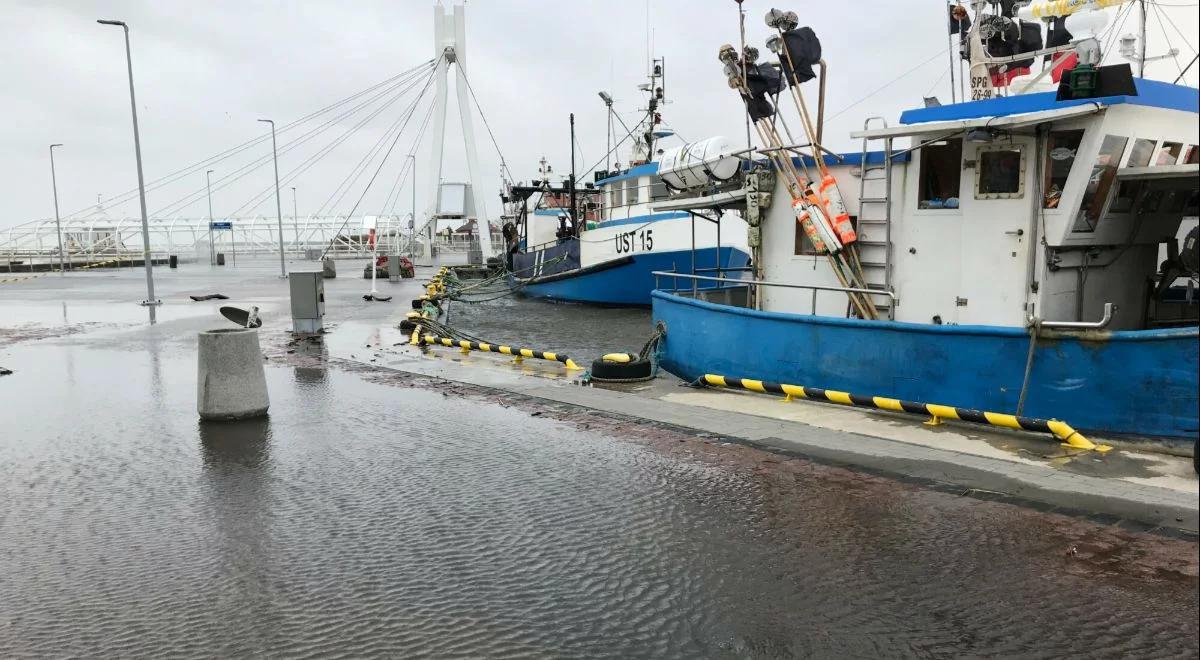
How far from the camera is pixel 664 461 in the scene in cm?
784

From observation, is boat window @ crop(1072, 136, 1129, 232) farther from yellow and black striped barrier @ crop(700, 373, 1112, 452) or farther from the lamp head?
yellow and black striped barrier @ crop(700, 373, 1112, 452)

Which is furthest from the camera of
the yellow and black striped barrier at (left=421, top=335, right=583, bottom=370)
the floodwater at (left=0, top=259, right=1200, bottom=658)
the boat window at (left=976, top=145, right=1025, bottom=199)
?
the yellow and black striped barrier at (left=421, top=335, right=583, bottom=370)

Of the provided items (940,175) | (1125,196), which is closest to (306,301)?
(940,175)

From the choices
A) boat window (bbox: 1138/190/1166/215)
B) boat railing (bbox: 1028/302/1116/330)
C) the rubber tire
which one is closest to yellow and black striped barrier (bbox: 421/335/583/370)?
the rubber tire

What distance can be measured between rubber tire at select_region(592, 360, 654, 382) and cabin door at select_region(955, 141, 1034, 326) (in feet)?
14.4

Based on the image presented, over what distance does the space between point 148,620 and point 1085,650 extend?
4721mm

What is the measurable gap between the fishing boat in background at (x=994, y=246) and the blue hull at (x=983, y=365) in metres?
0.02

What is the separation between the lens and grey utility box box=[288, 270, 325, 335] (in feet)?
56.6

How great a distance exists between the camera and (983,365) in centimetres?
885

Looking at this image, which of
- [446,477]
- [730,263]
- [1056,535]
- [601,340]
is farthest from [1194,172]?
[730,263]

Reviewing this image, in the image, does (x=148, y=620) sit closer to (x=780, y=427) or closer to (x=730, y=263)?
(x=780, y=427)

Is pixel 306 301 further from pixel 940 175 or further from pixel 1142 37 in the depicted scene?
pixel 1142 37

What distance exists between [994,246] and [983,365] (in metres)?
1.34

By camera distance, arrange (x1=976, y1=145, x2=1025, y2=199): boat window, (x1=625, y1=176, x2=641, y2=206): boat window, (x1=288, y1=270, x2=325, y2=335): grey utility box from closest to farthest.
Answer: (x1=976, y1=145, x2=1025, y2=199): boat window → (x1=288, y1=270, x2=325, y2=335): grey utility box → (x1=625, y1=176, x2=641, y2=206): boat window
